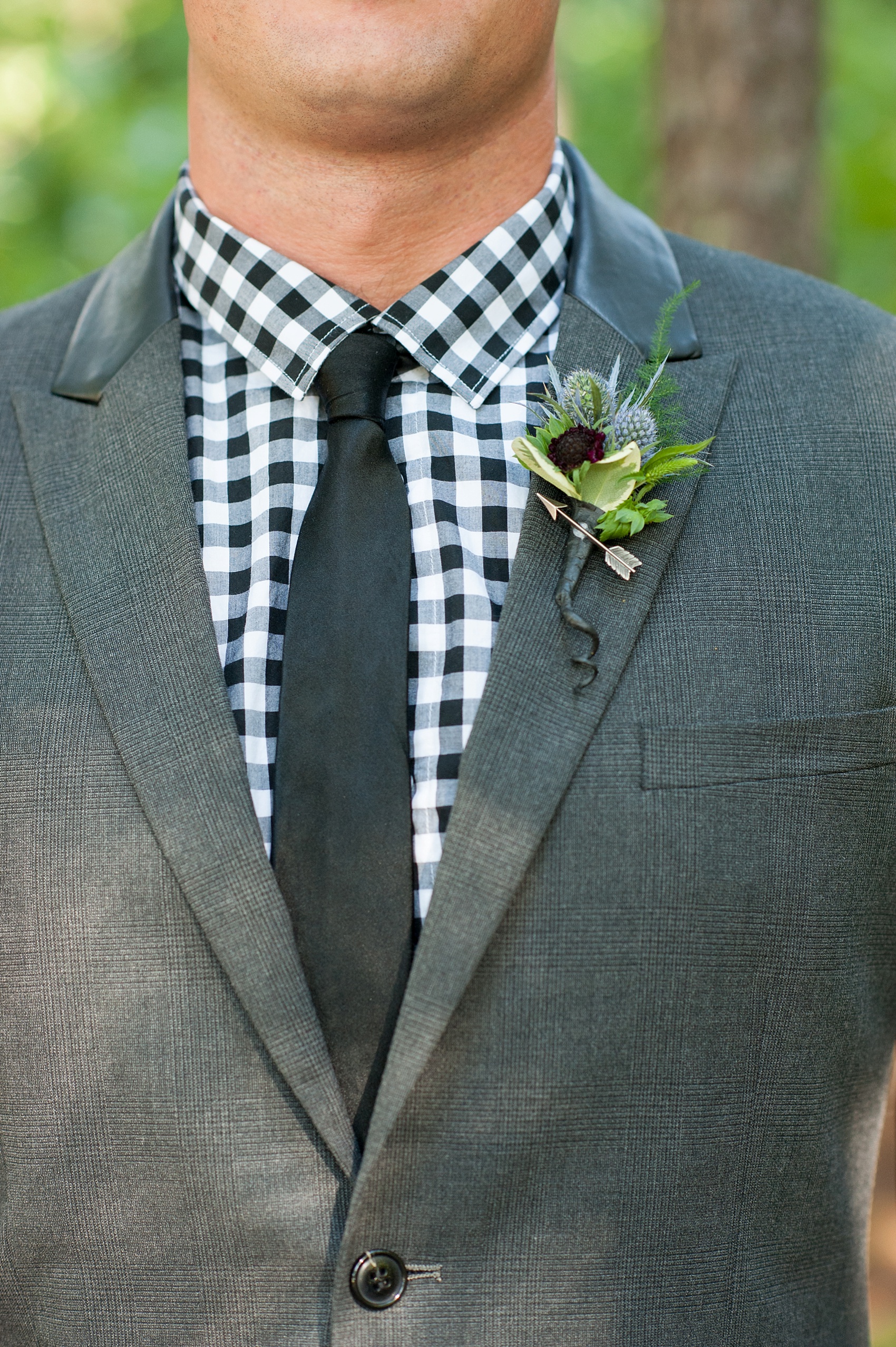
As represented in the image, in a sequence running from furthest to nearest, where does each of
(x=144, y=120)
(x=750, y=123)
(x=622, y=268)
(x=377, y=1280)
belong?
(x=144, y=120)
(x=750, y=123)
(x=622, y=268)
(x=377, y=1280)

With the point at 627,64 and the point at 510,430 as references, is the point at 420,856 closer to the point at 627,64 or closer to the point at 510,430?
the point at 510,430

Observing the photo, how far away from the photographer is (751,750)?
1.51 m

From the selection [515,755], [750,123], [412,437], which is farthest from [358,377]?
[750,123]

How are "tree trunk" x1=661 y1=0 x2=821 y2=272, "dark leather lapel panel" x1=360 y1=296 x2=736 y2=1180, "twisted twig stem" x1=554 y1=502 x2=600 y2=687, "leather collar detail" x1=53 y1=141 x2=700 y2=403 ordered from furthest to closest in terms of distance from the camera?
"tree trunk" x1=661 y1=0 x2=821 y2=272 < "leather collar detail" x1=53 y1=141 x2=700 y2=403 < "twisted twig stem" x1=554 y1=502 x2=600 y2=687 < "dark leather lapel panel" x1=360 y1=296 x2=736 y2=1180

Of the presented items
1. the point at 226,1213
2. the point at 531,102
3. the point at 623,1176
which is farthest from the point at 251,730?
the point at 531,102

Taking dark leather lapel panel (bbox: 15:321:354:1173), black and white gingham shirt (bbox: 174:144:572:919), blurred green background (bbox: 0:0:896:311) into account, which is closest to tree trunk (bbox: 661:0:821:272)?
black and white gingham shirt (bbox: 174:144:572:919)

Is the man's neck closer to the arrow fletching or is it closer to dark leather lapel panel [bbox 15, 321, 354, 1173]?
dark leather lapel panel [bbox 15, 321, 354, 1173]

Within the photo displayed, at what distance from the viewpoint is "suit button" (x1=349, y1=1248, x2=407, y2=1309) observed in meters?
1.41

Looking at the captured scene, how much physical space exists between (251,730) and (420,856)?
273mm

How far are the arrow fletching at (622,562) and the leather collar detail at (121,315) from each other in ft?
2.47

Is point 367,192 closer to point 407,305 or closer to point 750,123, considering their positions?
point 407,305

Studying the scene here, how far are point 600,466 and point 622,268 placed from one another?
44 centimetres

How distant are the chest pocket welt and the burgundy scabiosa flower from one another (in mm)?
350

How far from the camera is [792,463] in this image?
163cm
